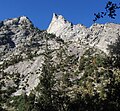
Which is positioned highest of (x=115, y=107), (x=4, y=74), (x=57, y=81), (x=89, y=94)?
(x=4, y=74)

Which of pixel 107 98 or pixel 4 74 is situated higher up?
pixel 4 74

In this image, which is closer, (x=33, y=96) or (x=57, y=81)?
(x=33, y=96)

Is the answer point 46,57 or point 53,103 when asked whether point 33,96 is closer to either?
point 53,103

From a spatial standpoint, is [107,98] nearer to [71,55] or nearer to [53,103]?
[53,103]

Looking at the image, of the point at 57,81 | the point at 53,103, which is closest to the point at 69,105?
the point at 53,103

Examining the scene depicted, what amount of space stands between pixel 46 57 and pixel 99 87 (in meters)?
56.9

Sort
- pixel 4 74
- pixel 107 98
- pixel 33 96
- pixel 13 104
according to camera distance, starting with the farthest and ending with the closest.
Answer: pixel 4 74, pixel 13 104, pixel 33 96, pixel 107 98

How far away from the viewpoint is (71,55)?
536 ft

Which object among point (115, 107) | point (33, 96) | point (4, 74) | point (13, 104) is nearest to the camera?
point (115, 107)

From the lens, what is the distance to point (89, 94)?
103m

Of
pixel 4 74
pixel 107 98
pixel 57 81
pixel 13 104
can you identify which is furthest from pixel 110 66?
pixel 4 74

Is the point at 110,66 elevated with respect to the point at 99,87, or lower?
elevated

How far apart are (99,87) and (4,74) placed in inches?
2541

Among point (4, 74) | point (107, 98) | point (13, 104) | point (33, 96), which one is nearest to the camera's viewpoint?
point (107, 98)
